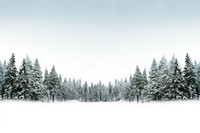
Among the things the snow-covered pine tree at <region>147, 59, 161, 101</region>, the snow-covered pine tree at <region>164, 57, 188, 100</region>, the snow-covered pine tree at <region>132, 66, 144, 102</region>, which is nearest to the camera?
the snow-covered pine tree at <region>164, 57, 188, 100</region>

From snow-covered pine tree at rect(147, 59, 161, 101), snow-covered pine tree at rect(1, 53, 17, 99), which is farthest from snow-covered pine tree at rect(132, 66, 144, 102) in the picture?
snow-covered pine tree at rect(1, 53, 17, 99)

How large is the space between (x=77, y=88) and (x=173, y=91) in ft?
399

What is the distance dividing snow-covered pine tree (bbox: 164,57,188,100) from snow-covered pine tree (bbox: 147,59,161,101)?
20.7 feet

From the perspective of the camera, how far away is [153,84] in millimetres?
67875

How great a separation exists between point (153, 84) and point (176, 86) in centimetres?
1021

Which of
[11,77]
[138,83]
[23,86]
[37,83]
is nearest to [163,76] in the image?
[138,83]

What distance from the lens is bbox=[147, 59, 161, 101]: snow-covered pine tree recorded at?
66500 millimetres

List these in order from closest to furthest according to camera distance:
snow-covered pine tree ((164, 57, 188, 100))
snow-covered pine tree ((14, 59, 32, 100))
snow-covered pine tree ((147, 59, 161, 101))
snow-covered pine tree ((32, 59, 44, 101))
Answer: snow-covered pine tree ((164, 57, 188, 100)), snow-covered pine tree ((14, 59, 32, 100)), snow-covered pine tree ((32, 59, 44, 101)), snow-covered pine tree ((147, 59, 161, 101))

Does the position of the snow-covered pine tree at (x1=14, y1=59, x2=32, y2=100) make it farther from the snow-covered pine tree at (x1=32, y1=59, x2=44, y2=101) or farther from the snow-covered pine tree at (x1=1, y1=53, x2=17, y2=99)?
the snow-covered pine tree at (x1=32, y1=59, x2=44, y2=101)

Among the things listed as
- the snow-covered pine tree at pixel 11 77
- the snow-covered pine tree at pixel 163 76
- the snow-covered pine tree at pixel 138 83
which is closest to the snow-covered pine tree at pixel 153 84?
the snow-covered pine tree at pixel 163 76

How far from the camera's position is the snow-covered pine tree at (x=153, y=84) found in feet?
218
